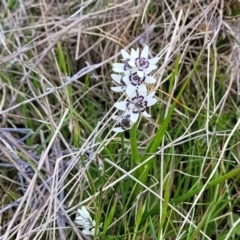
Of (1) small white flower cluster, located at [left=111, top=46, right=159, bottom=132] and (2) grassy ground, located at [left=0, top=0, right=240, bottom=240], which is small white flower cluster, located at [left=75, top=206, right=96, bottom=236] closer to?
(2) grassy ground, located at [left=0, top=0, right=240, bottom=240]

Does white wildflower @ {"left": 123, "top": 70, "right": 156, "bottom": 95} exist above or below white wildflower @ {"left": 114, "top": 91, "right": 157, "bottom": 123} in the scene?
above

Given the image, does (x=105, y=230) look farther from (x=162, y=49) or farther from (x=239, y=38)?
(x=239, y=38)

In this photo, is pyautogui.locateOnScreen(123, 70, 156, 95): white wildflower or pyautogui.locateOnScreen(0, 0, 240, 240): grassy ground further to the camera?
pyautogui.locateOnScreen(0, 0, 240, 240): grassy ground

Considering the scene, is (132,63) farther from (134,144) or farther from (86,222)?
(86,222)

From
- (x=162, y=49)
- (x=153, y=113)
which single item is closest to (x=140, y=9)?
(x=162, y=49)

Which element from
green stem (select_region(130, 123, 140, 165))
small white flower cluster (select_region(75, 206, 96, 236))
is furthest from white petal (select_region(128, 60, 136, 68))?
small white flower cluster (select_region(75, 206, 96, 236))

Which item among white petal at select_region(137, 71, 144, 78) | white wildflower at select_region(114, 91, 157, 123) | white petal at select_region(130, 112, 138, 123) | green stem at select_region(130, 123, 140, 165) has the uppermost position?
white petal at select_region(137, 71, 144, 78)
